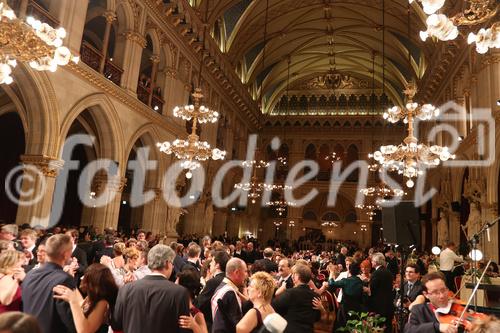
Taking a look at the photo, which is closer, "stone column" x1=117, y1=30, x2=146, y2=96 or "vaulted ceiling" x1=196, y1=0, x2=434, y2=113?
"stone column" x1=117, y1=30, x2=146, y2=96

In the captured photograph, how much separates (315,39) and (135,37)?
1569 cm

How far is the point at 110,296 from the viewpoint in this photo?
3.02 metres

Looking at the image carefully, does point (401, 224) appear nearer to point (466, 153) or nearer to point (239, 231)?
point (466, 153)

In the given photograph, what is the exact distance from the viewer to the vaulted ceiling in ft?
70.8

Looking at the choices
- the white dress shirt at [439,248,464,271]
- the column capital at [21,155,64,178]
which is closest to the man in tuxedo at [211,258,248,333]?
the column capital at [21,155,64,178]

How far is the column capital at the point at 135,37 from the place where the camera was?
13.7m

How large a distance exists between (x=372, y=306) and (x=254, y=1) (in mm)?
18742

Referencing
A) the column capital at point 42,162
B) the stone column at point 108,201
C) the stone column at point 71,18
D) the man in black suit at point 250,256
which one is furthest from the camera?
the stone column at point 108,201

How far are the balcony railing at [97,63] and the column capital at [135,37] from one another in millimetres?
1142

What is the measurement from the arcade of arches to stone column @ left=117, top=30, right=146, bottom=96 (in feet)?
0.15

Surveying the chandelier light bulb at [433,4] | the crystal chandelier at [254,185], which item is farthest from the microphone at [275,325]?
the crystal chandelier at [254,185]

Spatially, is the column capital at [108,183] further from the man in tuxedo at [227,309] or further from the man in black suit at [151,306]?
the man in black suit at [151,306]

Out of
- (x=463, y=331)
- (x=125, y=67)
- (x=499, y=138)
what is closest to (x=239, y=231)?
(x=125, y=67)

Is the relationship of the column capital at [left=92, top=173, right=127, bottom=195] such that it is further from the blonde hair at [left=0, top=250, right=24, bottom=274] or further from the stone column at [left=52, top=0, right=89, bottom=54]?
the blonde hair at [left=0, top=250, right=24, bottom=274]
